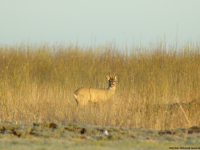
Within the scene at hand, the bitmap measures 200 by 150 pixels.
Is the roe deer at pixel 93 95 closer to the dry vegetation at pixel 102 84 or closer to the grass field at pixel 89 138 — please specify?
the dry vegetation at pixel 102 84

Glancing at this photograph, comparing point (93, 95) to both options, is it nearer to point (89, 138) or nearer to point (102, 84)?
point (102, 84)

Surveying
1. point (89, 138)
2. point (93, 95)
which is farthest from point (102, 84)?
point (89, 138)

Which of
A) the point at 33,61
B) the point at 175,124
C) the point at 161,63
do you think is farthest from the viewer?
the point at 33,61

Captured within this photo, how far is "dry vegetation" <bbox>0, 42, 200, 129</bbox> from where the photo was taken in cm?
516

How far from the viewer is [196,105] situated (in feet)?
16.7

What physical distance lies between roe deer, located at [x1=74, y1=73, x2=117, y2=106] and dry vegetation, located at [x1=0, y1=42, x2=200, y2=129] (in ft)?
0.71

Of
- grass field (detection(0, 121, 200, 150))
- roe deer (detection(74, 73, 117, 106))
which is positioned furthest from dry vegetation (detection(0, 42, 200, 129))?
grass field (detection(0, 121, 200, 150))

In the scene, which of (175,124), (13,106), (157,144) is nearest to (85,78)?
(13,106)

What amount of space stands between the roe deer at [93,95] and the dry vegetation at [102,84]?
22 centimetres

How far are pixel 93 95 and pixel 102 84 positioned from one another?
2335 mm

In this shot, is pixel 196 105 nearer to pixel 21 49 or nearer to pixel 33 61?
pixel 33 61

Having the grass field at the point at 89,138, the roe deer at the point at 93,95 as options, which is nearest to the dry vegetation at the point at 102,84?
the roe deer at the point at 93,95

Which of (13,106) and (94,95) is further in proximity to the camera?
(94,95)

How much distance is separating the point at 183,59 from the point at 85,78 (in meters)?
3.97
